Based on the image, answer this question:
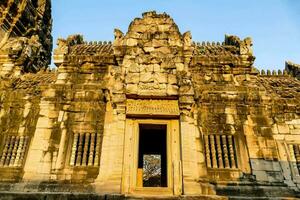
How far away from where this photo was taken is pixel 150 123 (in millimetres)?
10047

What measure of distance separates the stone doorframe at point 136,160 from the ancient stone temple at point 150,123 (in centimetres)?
3

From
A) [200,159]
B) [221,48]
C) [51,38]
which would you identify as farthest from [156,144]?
[51,38]

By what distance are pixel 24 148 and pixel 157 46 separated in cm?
588

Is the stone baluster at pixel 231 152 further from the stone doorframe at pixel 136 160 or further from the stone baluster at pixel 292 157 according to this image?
the stone baluster at pixel 292 157

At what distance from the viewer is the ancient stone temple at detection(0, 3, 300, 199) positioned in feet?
30.1

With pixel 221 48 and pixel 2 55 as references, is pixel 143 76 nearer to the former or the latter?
pixel 221 48

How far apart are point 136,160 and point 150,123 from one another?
1324 millimetres

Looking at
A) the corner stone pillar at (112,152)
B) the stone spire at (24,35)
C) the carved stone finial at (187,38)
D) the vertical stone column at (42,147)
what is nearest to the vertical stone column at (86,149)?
the corner stone pillar at (112,152)

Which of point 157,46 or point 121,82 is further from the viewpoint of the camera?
point 157,46

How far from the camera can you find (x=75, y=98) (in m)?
10.9

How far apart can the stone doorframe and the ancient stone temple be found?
0.10ft

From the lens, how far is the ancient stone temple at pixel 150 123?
30.1ft

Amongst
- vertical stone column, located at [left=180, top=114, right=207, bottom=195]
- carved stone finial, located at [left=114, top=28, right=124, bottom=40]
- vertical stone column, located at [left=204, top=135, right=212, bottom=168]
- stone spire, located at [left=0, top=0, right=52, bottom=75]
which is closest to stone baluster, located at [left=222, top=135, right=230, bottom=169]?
vertical stone column, located at [left=204, top=135, right=212, bottom=168]

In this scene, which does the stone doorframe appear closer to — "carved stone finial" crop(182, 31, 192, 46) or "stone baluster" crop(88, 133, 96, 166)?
"stone baluster" crop(88, 133, 96, 166)
